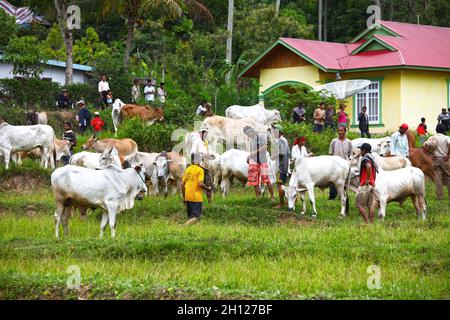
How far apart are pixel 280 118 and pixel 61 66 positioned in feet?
37.7

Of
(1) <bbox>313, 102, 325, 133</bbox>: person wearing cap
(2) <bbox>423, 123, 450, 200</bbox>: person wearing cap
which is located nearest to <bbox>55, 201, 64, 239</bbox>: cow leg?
(2) <bbox>423, 123, 450, 200</bbox>: person wearing cap

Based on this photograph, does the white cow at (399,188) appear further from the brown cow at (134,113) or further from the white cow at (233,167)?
the brown cow at (134,113)

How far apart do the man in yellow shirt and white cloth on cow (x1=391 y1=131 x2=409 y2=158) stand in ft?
22.1

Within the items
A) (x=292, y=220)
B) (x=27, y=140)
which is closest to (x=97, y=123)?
(x=27, y=140)

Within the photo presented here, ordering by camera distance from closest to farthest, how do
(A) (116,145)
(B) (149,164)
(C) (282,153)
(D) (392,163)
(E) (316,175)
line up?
(E) (316,175), (C) (282,153), (D) (392,163), (B) (149,164), (A) (116,145)

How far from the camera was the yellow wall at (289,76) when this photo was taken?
37.7m

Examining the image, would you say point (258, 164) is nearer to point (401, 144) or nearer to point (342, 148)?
point (342, 148)

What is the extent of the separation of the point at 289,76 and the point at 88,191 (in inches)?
819

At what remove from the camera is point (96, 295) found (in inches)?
517

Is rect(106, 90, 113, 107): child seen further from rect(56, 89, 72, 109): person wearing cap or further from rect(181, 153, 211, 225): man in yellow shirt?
rect(181, 153, 211, 225): man in yellow shirt

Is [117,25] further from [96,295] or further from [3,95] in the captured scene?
[96,295]

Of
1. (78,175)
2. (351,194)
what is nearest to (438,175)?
(351,194)

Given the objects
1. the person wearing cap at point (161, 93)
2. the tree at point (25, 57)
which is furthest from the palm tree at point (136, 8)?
the tree at point (25, 57)

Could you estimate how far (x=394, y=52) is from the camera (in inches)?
1432
